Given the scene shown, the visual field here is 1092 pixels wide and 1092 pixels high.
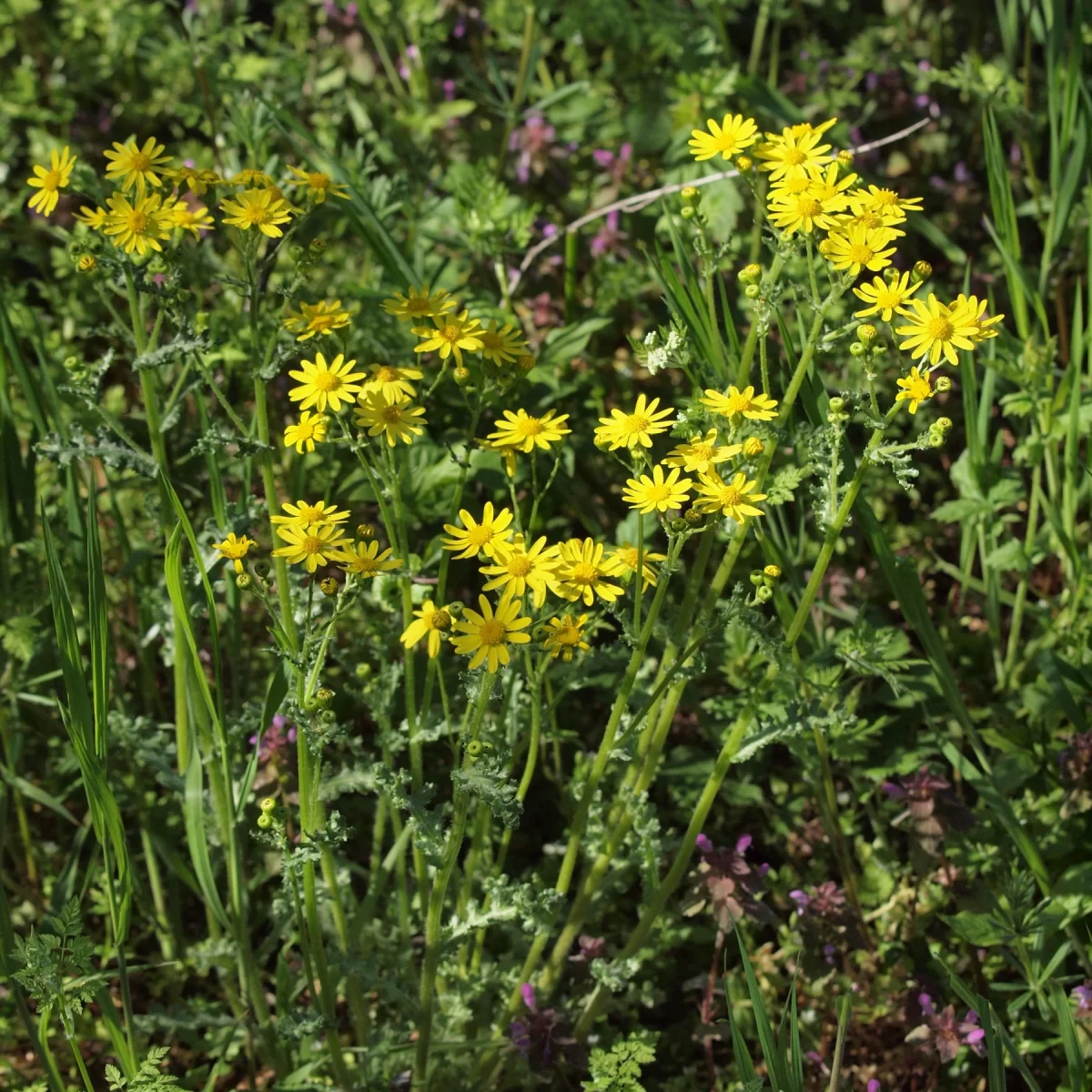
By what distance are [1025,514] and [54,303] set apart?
8.65ft

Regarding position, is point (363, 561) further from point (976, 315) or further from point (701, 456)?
point (976, 315)

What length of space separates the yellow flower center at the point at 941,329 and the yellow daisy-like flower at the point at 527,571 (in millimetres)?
608

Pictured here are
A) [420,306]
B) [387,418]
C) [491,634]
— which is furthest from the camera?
[420,306]

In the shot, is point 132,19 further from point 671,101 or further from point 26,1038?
point 26,1038

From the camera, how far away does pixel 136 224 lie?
1.85m

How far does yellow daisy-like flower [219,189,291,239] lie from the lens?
180cm

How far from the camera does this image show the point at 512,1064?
218 cm

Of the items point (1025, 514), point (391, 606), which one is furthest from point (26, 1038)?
point (1025, 514)

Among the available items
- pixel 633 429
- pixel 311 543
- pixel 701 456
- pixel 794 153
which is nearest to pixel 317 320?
pixel 311 543

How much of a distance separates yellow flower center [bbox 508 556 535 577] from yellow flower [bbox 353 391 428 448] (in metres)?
0.28

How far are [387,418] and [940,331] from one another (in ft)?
2.54

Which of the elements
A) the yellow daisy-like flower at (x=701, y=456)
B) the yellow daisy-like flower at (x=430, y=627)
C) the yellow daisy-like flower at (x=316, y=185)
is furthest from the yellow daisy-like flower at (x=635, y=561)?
the yellow daisy-like flower at (x=316, y=185)

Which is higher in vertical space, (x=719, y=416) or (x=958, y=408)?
(x=719, y=416)

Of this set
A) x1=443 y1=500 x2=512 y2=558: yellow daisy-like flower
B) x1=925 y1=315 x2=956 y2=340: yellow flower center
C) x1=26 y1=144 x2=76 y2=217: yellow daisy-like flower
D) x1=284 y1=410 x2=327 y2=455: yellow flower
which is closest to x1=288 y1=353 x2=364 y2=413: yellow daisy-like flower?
x1=284 y1=410 x2=327 y2=455: yellow flower
